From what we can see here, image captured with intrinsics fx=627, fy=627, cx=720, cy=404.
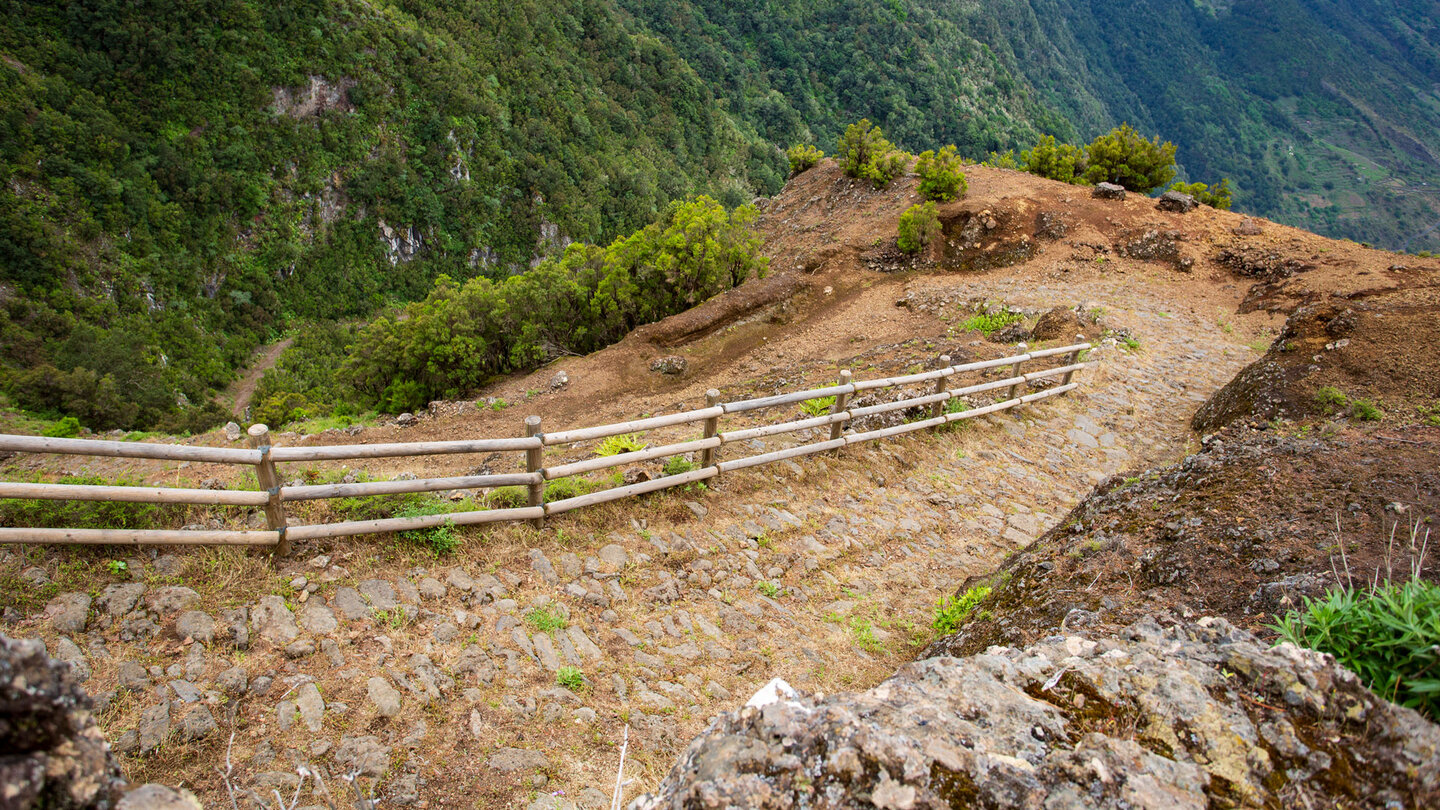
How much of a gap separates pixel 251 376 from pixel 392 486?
6260 centimetres

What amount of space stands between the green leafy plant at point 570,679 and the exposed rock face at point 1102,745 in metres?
1.67

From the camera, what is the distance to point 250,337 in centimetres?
5788

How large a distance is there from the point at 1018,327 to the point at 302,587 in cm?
1162

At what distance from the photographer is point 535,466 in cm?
499

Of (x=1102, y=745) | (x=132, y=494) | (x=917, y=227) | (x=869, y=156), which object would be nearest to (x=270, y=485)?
(x=132, y=494)

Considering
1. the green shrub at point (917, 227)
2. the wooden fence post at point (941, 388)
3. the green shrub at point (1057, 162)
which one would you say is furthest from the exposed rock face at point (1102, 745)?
the green shrub at point (1057, 162)

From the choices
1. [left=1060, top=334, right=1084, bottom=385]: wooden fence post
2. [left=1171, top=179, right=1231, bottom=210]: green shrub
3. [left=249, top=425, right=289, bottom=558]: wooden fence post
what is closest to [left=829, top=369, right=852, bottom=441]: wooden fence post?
[left=1060, top=334, right=1084, bottom=385]: wooden fence post

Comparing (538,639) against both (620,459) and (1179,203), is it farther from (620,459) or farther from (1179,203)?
(1179,203)

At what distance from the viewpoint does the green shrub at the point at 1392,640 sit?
1967 millimetres

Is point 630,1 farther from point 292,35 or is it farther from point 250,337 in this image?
point 250,337

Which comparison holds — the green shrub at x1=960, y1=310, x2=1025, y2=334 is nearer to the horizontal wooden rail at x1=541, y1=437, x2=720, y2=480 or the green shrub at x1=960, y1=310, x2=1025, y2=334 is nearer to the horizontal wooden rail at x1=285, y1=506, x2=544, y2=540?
the horizontal wooden rail at x1=541, y1=437, x2=720, y2=480

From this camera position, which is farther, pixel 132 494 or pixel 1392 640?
pixel 132 494

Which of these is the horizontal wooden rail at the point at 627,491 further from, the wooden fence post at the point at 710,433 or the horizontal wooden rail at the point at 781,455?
the horizontal wooden rail at the point at 781,455

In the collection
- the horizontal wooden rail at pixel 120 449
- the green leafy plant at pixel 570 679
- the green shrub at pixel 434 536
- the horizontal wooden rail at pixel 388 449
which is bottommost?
the green leafy plant at pixel 570 679
